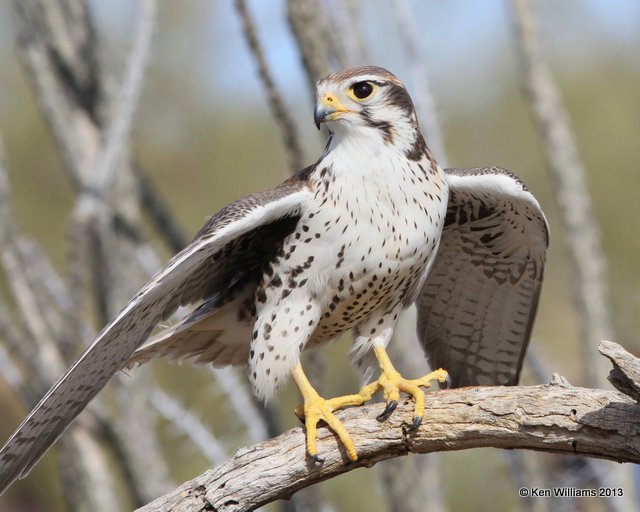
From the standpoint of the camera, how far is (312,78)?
6.07 metres

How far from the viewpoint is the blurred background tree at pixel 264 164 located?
7102 millimetres

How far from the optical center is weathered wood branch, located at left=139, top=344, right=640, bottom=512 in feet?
12.1

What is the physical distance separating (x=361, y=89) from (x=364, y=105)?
0.22ft

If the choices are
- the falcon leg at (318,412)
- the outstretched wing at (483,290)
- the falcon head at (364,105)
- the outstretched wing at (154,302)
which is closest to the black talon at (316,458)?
the falcon leg at (318,412)

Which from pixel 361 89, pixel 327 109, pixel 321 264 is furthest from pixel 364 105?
pixel 321 264

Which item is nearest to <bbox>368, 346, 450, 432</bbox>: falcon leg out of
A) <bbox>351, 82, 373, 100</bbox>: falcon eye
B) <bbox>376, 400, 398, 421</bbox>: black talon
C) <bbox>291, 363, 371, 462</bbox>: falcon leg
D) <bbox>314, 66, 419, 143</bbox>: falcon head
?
<bbox>376, 400, 398, 421</bbox>: black talon

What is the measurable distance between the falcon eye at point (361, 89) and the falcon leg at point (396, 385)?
1065 mm

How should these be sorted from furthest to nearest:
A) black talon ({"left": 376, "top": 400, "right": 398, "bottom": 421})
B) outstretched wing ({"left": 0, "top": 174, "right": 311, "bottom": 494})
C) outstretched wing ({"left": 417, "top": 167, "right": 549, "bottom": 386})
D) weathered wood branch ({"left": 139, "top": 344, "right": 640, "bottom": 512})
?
outstretched wing ({"left": 417, "top": 167, "right": 549, "bottom": 386}) < black talon ({"left": 376, "top": 400, "right": 398, "bottom": 421}) < outstretched wing ({"left": 0, "top": 174, "right": 311, "bottom": 494}) < weathered wood branch ({"left": 139, "top": 344, "right": 640, "bottom": 512})

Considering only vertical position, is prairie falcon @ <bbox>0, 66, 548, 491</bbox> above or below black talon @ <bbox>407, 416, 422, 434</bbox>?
above

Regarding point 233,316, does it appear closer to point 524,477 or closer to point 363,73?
point 363,73

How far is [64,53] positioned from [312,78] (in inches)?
77.6

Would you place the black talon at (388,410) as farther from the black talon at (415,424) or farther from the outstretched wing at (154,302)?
the outstretched wing at (154,302)

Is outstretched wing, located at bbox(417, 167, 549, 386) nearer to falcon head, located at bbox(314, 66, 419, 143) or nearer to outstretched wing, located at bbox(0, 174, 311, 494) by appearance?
falcon head, located at bbox(314, 66, 419, 143)

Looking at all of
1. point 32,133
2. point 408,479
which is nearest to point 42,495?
point 32,133
